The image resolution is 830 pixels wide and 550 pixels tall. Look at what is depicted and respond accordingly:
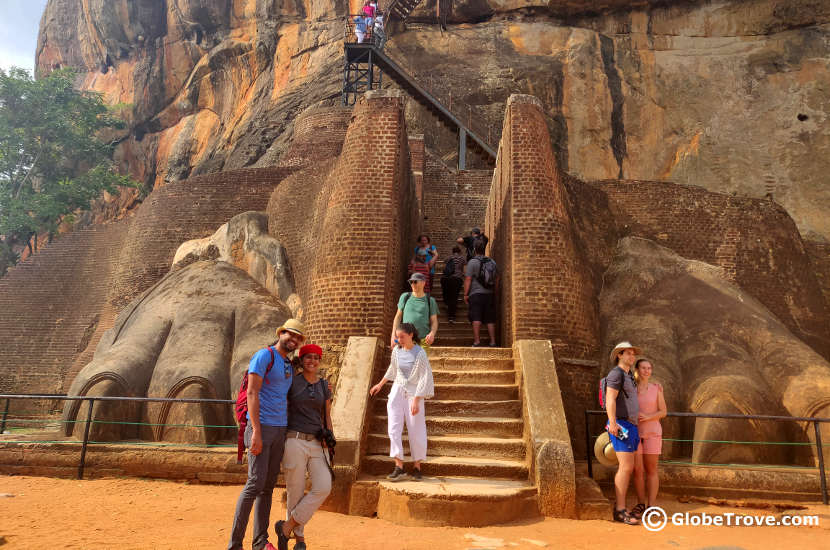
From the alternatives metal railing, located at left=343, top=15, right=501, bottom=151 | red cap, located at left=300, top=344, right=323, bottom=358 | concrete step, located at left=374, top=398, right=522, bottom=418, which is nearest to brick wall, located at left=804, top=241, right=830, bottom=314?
metal railing, located at left=343, top=15, right=501, bottom=151

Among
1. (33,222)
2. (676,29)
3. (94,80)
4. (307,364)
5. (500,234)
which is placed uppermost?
(94,80)

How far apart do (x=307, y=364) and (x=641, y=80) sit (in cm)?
2726

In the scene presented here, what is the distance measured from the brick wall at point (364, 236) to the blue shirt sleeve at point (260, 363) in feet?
12.9

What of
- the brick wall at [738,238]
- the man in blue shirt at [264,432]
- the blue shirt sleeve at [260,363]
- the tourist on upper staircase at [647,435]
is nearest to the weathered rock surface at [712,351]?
the brick wall at [738,238]

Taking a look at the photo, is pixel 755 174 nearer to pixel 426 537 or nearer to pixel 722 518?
pixel 722 518

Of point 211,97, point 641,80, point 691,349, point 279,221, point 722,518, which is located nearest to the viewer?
point 722,518

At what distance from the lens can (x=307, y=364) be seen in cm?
480

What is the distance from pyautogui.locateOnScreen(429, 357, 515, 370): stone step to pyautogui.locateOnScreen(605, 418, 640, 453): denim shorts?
2341 millimetres

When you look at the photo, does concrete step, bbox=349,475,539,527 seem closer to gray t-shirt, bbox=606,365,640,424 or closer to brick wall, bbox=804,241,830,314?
gray t-shirt, bbox=606,365,640,424

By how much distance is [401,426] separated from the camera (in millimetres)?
6086

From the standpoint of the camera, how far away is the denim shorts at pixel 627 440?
571 cm

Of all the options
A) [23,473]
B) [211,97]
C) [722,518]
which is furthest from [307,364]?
[211,97]

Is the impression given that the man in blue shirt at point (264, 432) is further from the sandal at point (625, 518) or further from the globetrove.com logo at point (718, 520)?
the globetrove.com logo at point (718, 520)

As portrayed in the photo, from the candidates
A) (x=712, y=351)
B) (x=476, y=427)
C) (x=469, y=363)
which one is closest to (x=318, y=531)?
(x=476, y=427)
